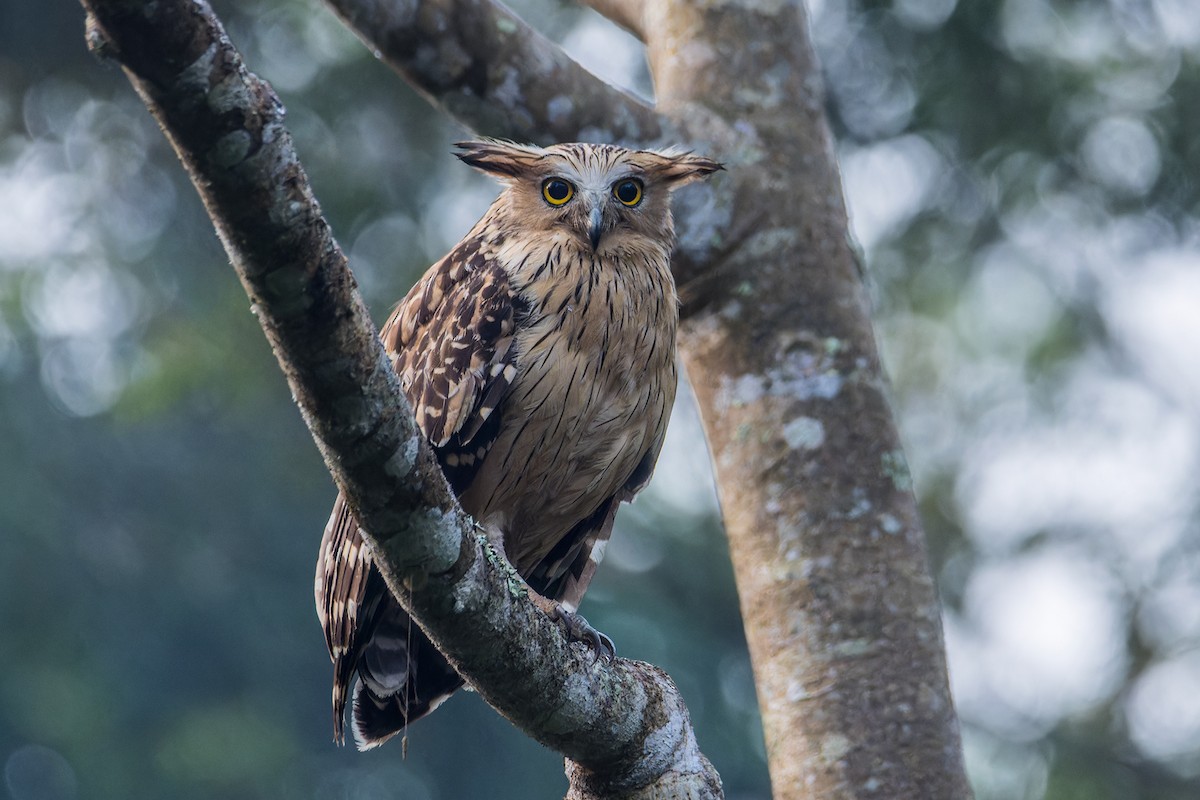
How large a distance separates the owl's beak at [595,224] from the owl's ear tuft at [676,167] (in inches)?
11.3

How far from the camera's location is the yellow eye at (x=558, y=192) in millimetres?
3506

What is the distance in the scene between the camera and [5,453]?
8.91 m

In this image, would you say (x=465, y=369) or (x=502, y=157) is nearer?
(x=465, y=369)

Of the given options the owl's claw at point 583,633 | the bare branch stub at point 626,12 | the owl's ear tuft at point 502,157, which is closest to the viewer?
the owl's claw at point 583,633

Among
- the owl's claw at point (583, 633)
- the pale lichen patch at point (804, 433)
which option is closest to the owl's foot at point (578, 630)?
the owl's claw at point (583, 633)

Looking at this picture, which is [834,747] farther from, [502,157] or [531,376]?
[502,157]

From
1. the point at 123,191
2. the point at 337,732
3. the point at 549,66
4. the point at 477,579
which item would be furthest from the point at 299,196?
the point at 123,191

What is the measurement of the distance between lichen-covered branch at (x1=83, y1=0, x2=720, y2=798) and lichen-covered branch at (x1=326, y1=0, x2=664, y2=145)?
172 centimetres

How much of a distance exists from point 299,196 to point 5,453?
27.1 feet

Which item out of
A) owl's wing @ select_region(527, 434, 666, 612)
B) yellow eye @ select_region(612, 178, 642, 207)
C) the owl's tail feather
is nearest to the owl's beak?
yellow eye @ select_region(612, 178, 642, 207)

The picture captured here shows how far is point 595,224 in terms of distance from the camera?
336 centimetres

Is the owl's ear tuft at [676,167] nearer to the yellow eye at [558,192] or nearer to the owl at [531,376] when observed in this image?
the owl at [531,376]

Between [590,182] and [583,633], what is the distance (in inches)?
52.0

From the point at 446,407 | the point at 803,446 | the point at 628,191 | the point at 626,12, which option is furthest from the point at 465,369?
the point at 626,12
